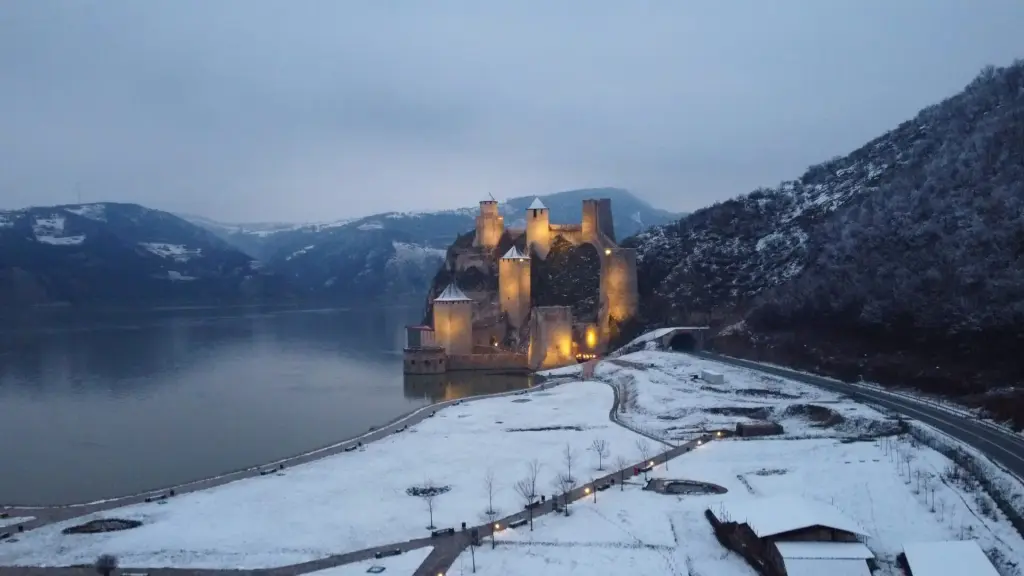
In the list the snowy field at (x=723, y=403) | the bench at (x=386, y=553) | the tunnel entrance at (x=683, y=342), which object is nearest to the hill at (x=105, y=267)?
the tunnel entrance at (x=683, y=342)

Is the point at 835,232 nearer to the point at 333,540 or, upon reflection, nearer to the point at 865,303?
the point at 865,303

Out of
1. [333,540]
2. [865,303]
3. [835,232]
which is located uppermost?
[835,232]

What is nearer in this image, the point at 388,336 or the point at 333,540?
the point at 333,540

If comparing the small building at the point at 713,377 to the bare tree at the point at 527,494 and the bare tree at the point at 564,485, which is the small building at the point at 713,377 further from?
the bare tree at the point at 527,494

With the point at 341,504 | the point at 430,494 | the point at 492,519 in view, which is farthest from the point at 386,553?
the point at 430,494

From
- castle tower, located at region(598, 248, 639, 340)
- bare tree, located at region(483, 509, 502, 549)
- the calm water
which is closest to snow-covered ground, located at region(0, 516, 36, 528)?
the calm water

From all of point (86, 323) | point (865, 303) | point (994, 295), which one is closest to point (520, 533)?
point (994, 295)

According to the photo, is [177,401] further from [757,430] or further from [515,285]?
[757,430]

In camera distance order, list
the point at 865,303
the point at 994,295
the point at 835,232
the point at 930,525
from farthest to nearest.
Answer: the point at 835,232, the point at 865,303, the point at 994,295, the point at 930,525
